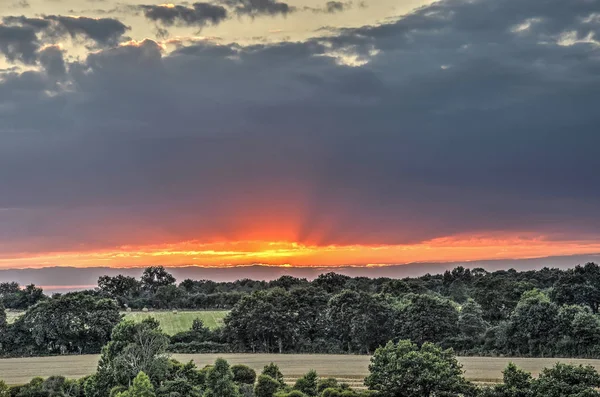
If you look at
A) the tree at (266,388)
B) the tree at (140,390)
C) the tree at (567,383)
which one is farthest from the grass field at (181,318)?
the tree at (567,383)

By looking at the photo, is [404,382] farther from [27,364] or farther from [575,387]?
[27,364]

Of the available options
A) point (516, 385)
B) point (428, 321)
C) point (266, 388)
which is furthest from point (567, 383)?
point (428, 321)

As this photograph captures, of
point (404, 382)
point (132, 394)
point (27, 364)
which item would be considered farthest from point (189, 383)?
point (27, 364)

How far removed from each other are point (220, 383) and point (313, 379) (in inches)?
446

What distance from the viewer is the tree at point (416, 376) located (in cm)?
4634

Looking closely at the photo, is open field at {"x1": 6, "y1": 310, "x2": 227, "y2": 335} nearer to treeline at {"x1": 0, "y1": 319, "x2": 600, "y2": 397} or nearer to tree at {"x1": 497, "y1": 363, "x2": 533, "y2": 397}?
treeline at {"x1": 0, "y1": 319, "x2": 600, "y2": 397}

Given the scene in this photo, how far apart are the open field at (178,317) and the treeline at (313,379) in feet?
244

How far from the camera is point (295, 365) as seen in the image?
84.6 metres

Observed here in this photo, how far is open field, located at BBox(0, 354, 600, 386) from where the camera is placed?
7211 centimetres

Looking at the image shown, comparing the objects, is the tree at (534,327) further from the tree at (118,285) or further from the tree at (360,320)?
the tree at (118,285)

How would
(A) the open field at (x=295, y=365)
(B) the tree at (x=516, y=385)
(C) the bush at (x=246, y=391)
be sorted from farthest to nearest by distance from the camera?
(A) the open field at (x=295, y=365) → (C) the bush at (x=246, y=391) → (B) the tree at (x=516, y=385)

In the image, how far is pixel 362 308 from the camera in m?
99.2

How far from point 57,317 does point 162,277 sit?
320ft

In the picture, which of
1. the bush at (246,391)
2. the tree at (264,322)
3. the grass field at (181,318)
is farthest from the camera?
the grass field at (181,318)
